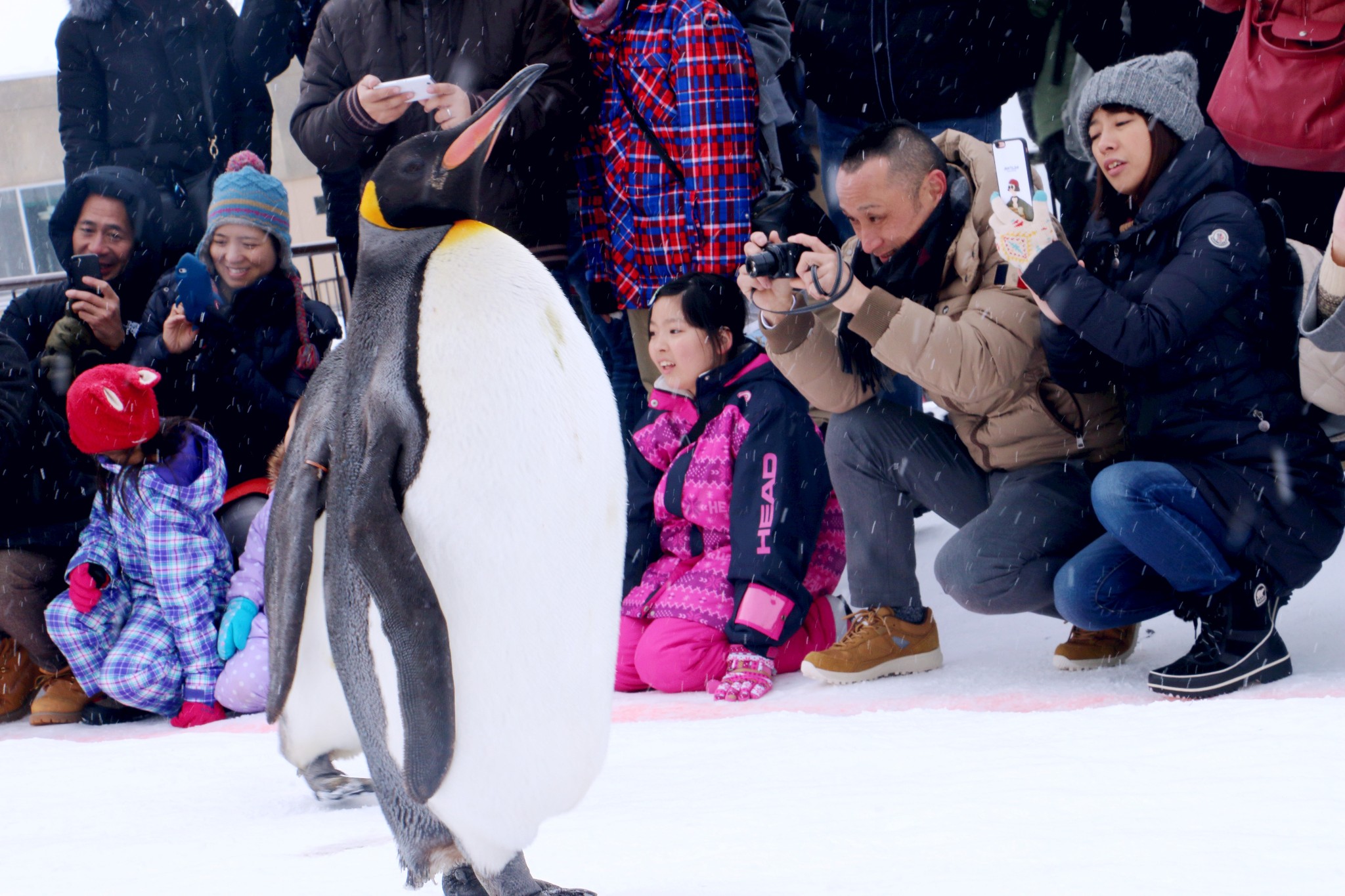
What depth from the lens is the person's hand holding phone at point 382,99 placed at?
2.57m

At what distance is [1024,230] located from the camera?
2.21 metres

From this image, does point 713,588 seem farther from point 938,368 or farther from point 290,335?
point 290,335

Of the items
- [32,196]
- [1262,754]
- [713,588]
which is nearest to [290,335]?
[713,588]

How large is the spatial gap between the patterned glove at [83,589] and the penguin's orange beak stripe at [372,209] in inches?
85.5

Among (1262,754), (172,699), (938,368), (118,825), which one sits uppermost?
(938,368)

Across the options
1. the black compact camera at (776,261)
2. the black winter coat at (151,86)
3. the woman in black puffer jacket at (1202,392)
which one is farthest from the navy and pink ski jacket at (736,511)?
the black winter coat at (151,86)

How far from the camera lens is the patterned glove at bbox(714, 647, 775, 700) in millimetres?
2549

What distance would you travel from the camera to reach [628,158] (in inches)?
119

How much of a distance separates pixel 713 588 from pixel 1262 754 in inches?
52.6

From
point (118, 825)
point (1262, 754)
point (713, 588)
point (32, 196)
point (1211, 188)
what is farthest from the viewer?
point (32, 196)

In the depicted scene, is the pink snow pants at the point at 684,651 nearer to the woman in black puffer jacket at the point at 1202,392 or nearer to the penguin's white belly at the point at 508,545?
the woman in black puffer jacket at the point at 1202,392

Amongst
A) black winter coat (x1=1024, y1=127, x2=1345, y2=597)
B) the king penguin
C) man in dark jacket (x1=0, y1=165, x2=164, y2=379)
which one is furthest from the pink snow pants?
man in dark jacket (x1=0, y1=165, x2=164, y2=379)

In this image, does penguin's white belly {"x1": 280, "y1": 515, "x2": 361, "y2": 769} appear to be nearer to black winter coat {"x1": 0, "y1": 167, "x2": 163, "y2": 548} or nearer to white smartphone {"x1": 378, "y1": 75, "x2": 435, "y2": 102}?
white smartphone {"x1": 378, "y1": 75, "x2": 435, "y2": 102}

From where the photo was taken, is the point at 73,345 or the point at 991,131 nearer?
the point at 991,131
